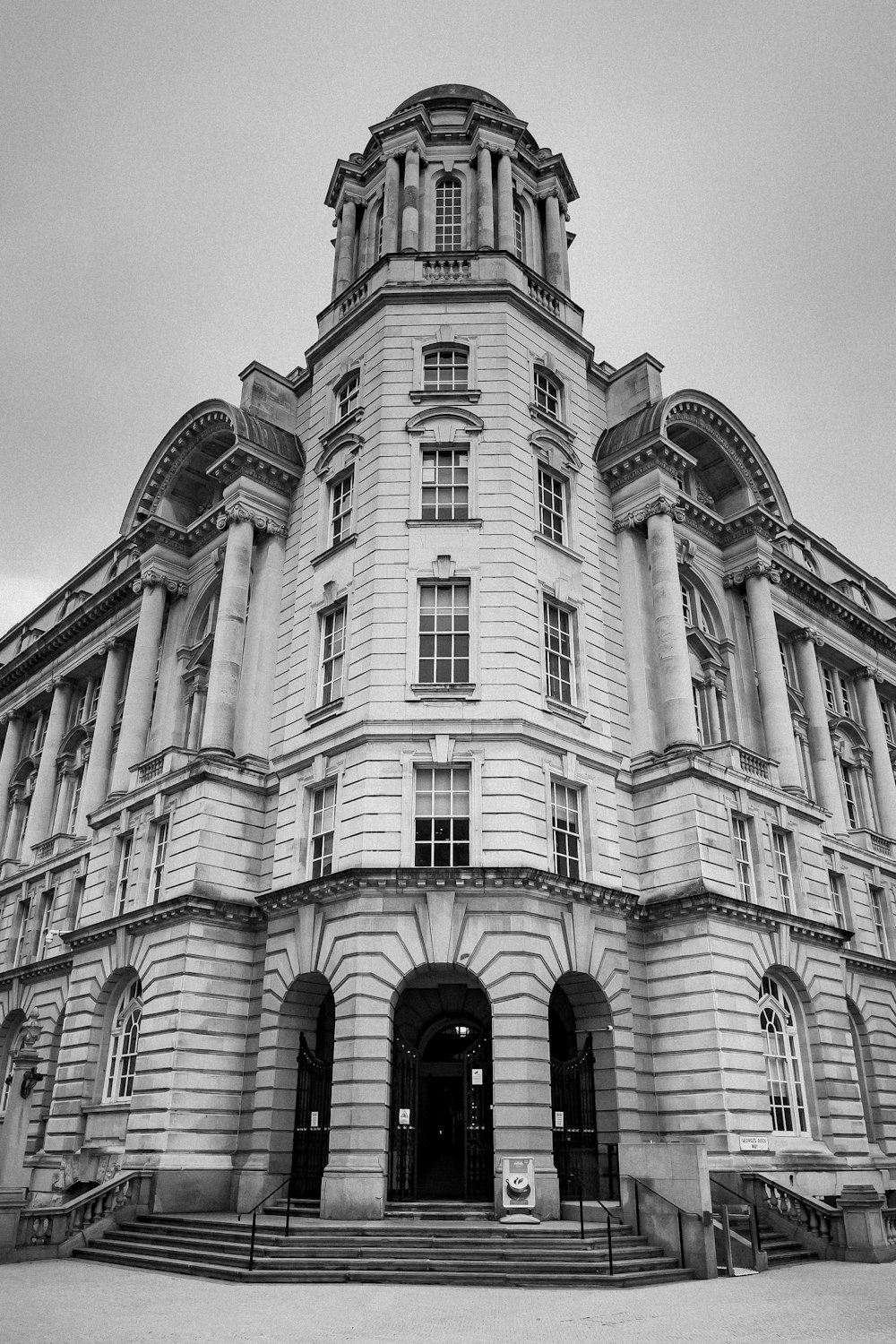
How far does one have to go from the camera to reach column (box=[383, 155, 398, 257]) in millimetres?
35513

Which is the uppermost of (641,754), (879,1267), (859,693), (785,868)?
(859,693)

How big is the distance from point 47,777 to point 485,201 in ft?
93.2

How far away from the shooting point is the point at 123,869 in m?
32.2

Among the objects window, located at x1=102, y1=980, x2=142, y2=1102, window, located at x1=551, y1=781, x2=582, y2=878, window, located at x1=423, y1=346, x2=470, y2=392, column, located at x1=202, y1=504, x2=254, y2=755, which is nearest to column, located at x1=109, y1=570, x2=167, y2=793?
column, located at x1=202, y1=504, x2=254, y2=755

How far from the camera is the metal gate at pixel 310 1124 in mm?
24891

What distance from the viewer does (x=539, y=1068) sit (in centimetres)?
2320

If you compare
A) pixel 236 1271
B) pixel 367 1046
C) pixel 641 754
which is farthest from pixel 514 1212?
pixel 641 754

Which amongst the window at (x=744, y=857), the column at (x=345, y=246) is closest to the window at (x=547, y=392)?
the column at (x=345, y=246)

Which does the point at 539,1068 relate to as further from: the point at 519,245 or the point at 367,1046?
the point at 519,245

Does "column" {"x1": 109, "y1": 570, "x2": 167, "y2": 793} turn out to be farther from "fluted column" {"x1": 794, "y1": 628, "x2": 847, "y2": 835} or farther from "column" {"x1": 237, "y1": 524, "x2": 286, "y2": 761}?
"fluted column" {"x1": 794, "y1": 628, "x2": 847, "y2": 835}

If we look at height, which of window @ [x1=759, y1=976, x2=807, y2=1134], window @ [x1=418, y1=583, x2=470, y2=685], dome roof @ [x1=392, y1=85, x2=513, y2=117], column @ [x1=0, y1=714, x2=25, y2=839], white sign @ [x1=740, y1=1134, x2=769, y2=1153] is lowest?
white sign @ [x1=740, y1=1134, x2=769, y2=1153]

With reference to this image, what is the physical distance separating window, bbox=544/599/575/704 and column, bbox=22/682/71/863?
81.1 feet

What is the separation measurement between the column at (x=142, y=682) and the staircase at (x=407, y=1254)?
647 inches

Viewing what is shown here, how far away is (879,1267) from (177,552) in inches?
1161
